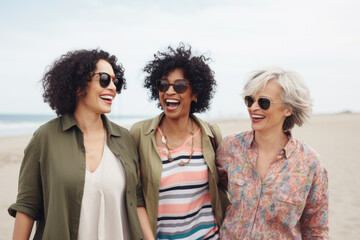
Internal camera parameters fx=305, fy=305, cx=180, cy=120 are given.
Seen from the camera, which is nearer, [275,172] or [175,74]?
[275,172]

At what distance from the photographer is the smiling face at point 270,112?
264 cm

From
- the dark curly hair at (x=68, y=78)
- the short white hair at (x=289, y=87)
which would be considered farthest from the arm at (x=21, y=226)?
the short white hair at (x=289, y=87)

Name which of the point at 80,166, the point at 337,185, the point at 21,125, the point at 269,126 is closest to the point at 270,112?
the point at 269,126

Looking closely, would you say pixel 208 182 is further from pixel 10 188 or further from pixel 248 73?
pixel 10 188

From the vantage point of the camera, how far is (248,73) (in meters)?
2.80

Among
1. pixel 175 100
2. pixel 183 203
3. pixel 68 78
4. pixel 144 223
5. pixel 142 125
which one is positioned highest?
pixel 68 78

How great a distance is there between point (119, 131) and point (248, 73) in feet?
4.34

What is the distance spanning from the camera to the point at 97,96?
105 inches

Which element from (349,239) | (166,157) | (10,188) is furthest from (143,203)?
(10,188)

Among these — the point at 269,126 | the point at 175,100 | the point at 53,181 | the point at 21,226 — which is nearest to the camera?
the point at 53,181

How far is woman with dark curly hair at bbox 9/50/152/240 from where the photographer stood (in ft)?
7.66

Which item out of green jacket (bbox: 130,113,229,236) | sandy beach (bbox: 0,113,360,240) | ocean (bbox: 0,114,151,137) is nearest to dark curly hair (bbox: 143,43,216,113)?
green jacket (bbox: 130,113,229,236)

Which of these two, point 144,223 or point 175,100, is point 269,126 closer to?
point 175,100

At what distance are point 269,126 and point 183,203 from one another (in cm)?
107
